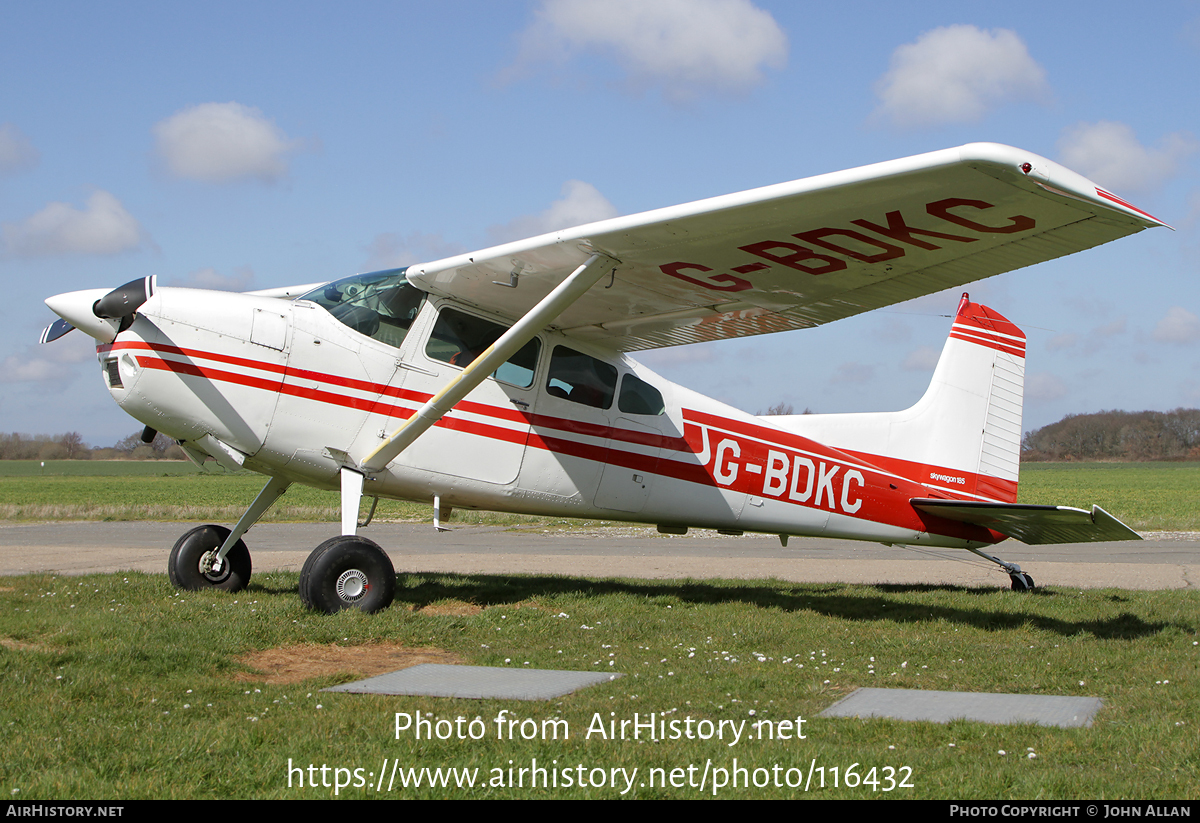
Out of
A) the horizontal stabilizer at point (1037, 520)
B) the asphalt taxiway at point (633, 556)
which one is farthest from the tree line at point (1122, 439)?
the horizontal stabilizer at point (1037, 520)

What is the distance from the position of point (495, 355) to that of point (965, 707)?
4.30m

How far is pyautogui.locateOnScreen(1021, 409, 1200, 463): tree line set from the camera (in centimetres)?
13962

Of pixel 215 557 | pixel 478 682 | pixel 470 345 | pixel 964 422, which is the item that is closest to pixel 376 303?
pixel 470 345

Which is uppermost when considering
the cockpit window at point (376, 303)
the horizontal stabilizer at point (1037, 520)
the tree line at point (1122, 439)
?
the tree line at point (1122, 439)

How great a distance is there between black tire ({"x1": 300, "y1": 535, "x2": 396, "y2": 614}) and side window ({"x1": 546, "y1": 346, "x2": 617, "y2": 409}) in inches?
87.9

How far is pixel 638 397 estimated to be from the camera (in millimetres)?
9047

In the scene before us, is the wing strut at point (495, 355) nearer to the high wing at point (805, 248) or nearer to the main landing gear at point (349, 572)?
the high wing at point (805, 248)

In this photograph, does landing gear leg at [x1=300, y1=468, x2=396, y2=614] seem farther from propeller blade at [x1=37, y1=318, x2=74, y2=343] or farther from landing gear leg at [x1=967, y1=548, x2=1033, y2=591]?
landing gear leg at [x1=967, y1=548, x2=1033, y2=591]

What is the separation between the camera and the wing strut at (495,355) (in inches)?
284

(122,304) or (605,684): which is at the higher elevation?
(122,304)

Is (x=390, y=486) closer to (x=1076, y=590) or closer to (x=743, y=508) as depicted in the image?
(x=743, y=508)

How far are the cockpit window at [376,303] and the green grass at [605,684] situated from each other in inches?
94.4

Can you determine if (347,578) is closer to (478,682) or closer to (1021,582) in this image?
(478,682)
